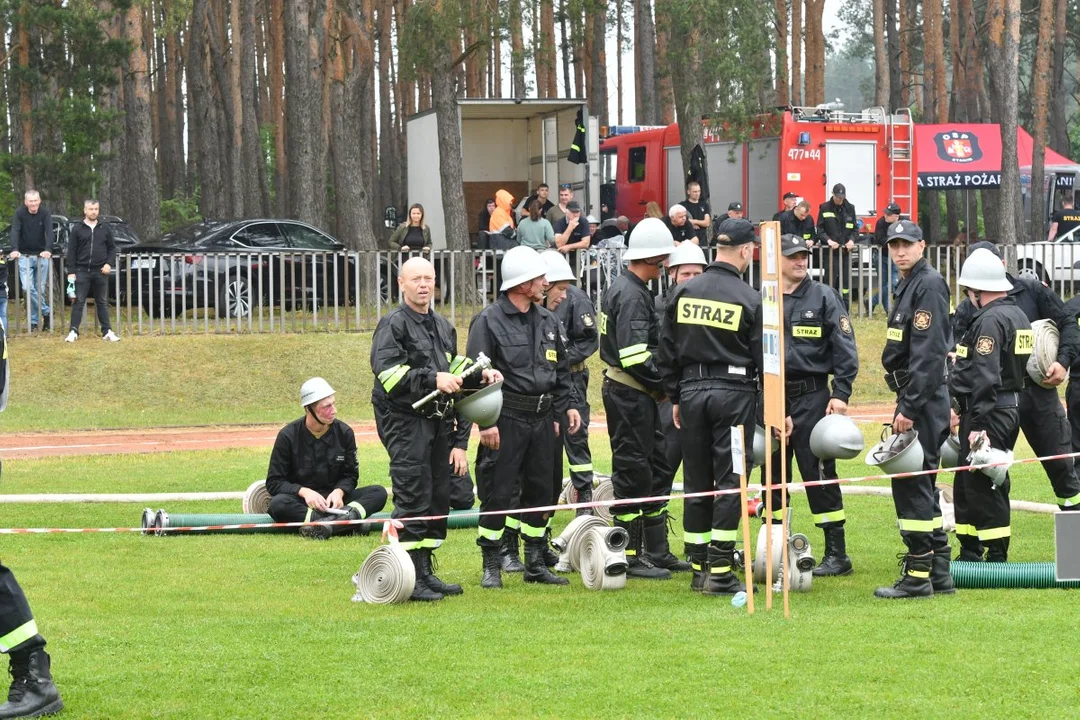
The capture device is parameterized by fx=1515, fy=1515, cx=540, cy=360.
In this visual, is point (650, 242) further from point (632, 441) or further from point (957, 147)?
point (957, 147)

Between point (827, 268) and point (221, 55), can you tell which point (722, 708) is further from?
point (221, 55)

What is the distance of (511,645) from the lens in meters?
7.38

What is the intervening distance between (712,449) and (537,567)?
1431 mm

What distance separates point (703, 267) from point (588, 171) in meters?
18.5

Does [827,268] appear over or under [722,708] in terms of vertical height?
over

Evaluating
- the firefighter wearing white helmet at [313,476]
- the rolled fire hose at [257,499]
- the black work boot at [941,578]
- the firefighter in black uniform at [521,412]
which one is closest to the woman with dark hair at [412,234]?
the rolled fire hose at [257,499]

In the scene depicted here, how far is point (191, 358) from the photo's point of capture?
22.4 m

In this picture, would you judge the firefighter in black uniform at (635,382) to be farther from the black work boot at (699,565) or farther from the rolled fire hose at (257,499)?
the rolled fire hose at (257,499)

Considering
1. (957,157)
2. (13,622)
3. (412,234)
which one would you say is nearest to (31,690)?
(13,622)

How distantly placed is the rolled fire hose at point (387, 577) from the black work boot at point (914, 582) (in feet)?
8.91

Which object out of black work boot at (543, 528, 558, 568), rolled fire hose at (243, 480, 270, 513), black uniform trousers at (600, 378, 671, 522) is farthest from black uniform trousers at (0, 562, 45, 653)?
rolled fire hose at (243, 480, 270, 513)

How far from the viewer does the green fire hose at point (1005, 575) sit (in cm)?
898

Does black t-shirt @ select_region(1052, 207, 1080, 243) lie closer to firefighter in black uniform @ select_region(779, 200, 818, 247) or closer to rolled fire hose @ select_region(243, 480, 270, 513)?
firefighter in black uniform @ select_region(779, 200, 818, 247)

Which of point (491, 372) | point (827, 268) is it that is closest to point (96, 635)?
point (491, 372)
